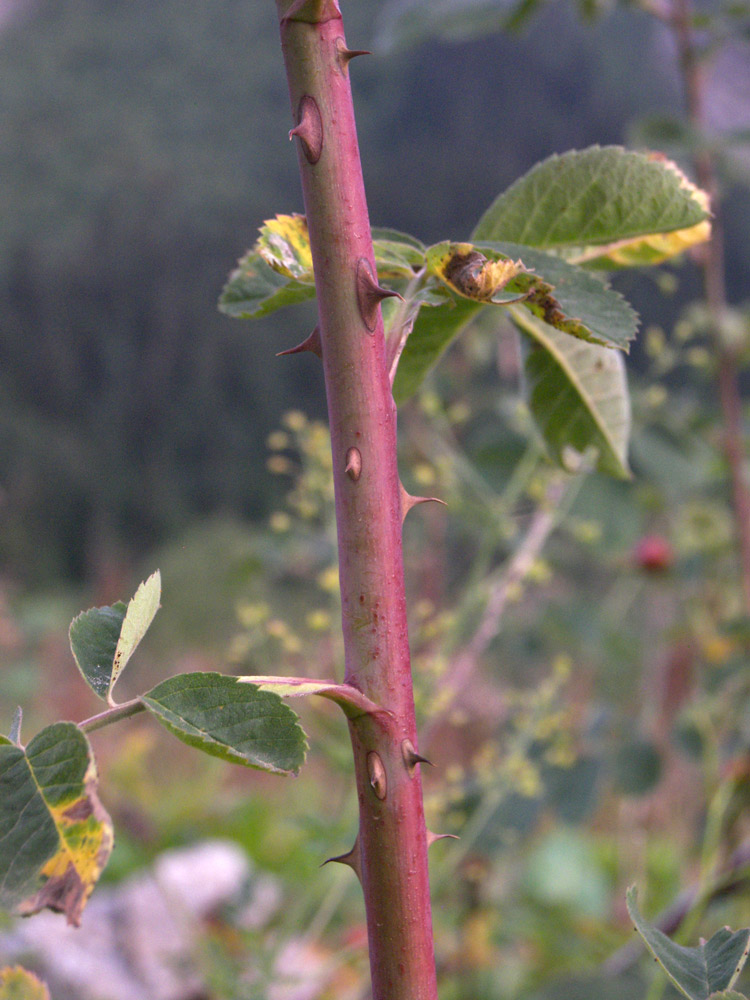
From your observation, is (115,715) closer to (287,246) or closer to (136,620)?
(136,620)

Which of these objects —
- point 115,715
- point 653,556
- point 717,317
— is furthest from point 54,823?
point 653,556

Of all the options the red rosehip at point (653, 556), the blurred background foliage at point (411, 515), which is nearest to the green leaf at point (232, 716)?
the blurred background foliage at point (411, 515)

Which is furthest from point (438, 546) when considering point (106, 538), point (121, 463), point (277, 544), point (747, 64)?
point (121, 463)

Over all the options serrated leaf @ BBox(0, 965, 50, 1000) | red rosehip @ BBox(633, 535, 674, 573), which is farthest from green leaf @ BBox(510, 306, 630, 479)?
red rosehip @ BBox(633, 535, 674, 573)

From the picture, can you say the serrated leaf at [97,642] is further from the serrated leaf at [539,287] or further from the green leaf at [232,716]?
the serrated leaf at [539,287]

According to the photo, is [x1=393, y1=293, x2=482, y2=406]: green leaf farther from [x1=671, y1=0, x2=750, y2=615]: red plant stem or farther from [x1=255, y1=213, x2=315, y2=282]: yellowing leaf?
[x1=671, y1=0, x2=750, y2=615]: red plant stem
